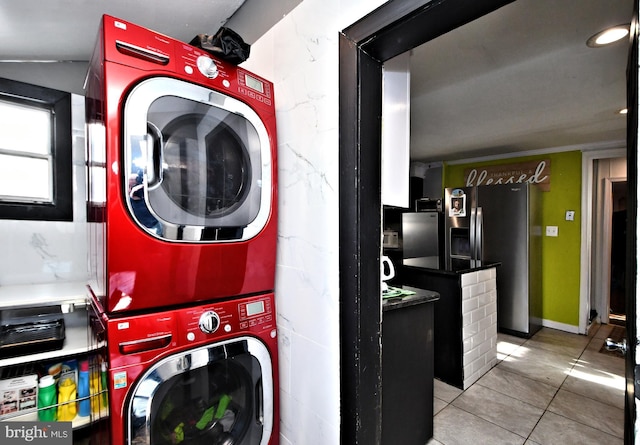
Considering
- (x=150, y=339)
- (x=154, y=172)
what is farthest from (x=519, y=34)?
(x=150, y=339)

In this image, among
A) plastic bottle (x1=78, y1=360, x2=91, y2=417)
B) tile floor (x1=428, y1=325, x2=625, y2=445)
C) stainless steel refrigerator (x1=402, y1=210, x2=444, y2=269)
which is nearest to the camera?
plastic bottle (x1=78, y1=360, x2=91, y2=417)

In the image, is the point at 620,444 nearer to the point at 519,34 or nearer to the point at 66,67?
the point at 519,34

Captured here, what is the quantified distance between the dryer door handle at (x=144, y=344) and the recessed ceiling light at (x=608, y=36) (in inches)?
101

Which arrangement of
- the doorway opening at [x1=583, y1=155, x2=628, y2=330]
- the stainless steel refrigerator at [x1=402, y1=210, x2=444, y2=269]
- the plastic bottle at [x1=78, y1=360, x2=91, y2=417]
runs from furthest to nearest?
the doorway opening at [x1=583, y1=155, x2=628, y2=330] < the stainless steel refrigerator at [x1=402, y1=210, x2=444, y2=269] < the plastic bottle at [x1=78, y1=360, x2=91, y2=417]

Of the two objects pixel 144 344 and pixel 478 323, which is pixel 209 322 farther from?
pixel 478 323

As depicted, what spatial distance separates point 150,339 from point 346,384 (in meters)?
0.66

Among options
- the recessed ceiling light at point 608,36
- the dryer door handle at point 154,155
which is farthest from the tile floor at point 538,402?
the recessed ceiling light at point 608,36

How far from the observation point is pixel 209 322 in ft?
3.69

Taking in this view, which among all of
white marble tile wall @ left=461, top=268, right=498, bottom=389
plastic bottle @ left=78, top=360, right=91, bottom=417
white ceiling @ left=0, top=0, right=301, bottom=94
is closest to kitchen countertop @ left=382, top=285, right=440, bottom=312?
white marble tile wall @ left=461, top=268, right=498, bottom=389

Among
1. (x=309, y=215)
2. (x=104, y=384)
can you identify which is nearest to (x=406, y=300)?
(x=309, y=215)

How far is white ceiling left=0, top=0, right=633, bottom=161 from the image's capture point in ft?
4.71

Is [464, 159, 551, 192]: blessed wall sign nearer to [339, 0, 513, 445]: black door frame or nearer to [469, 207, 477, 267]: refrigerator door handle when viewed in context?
[469, 207, 477, 267]: refrigerator door handle

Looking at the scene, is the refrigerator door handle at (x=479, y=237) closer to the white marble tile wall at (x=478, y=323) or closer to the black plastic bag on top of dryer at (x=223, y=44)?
the white marble tile wall at (x=478, y=323)

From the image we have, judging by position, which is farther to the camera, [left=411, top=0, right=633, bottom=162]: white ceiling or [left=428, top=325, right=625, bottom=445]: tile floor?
[left=428, top=325, right=625, bottom=445]: tile floor
